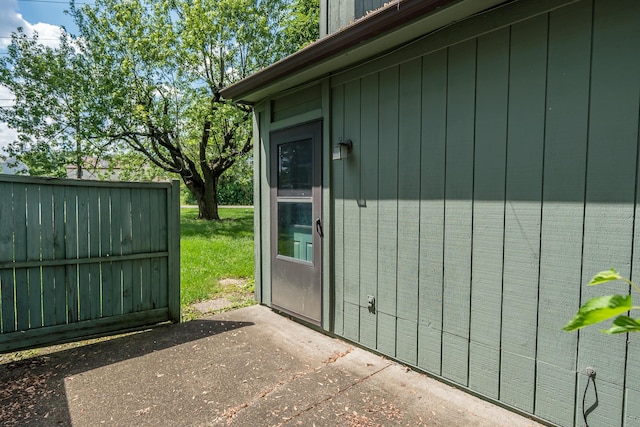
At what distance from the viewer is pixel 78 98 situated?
11.2m

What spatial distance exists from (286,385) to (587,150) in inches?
90.6

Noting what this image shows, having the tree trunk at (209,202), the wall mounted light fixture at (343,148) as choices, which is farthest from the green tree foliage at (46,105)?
the wall mounted light fixture at (343,148)

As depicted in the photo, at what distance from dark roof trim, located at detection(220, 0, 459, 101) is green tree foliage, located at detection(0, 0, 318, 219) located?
28.1 ft

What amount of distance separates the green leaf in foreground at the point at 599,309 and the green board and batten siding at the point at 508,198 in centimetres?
124

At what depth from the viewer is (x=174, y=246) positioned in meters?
3.59

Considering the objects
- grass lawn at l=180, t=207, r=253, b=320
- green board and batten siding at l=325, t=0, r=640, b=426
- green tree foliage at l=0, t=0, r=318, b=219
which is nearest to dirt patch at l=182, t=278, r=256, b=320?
grass lawn at l=180, t=207, r=253, b=320

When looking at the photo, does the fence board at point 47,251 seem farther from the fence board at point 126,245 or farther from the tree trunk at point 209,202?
the tree trunk at point 209,202

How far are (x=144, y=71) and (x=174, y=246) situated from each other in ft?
36.0

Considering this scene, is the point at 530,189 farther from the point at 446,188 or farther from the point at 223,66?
the point at 223,66

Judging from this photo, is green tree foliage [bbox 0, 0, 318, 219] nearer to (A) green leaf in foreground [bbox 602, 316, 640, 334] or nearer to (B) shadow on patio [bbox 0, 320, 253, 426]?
(B) shadow on patio [bbox 0, 320, 253, 426]

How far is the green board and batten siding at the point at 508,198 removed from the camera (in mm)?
1722

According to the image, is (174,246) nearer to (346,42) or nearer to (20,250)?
(20,250)

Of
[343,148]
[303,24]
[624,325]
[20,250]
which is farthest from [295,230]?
[303,24]

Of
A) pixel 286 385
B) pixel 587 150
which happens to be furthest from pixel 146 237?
pixel 587 150
